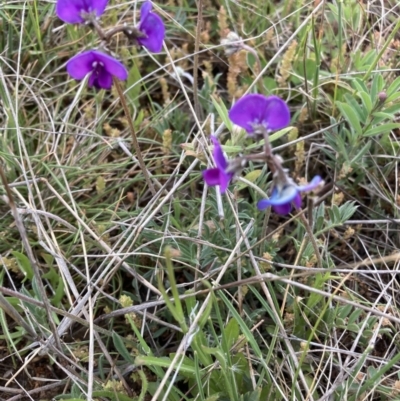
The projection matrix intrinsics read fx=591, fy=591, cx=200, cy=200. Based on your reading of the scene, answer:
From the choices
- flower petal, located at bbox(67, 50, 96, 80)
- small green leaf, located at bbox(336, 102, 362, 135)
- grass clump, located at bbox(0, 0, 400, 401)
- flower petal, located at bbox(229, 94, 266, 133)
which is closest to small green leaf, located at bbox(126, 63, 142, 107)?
grass clump, located at bbox(0, 0, 400, 401)

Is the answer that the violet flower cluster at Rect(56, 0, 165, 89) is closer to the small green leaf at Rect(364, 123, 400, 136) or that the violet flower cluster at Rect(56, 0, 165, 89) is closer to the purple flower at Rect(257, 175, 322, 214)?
the purple flower at Rect(257, 175, 322, 214)

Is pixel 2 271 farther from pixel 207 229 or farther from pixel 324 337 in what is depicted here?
pixel 324 337

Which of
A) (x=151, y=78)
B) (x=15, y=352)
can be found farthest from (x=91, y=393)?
(x=151, y=78)

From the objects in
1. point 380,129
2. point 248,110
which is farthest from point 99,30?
point 380,129

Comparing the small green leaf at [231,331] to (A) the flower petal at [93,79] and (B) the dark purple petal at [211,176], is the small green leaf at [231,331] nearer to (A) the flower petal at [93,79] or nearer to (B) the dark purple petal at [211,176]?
(B) the dark purple petal at [211,176]

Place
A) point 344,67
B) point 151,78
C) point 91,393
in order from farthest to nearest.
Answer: point 151,78 → point 344,67 → point 91,393

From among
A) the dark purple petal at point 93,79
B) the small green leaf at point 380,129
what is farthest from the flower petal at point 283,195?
the small green leaf at point 380,129

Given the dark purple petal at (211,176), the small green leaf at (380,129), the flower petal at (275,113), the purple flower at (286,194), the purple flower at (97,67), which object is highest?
the purple flower at (97,67)
